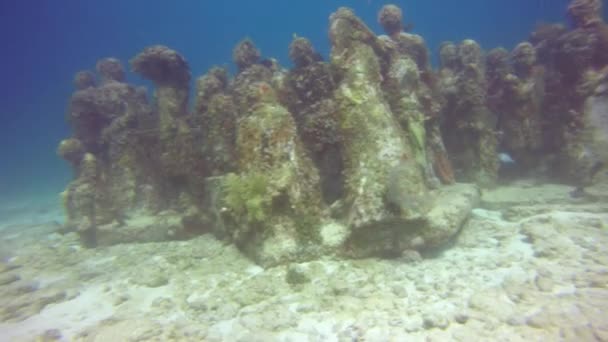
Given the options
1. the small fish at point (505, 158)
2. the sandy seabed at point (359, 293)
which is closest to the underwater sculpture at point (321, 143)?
the small fish at point (505, 158)

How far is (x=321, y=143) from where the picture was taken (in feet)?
23.7

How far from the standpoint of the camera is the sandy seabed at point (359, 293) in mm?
4125

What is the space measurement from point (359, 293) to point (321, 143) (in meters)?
3.26

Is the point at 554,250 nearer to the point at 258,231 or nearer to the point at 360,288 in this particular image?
the point at 360,288

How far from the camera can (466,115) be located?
9.29 metres

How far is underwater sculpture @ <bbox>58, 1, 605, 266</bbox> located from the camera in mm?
6023

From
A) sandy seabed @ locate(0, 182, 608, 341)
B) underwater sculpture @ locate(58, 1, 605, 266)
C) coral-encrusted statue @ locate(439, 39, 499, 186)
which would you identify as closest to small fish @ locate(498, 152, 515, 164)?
underwater sculpture @ locate(58, 1, 605, 266)

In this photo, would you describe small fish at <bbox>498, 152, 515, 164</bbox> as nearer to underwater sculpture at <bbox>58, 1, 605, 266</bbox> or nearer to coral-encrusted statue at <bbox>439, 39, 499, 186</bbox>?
underwater sculpture at <bbox>58, 1, 605, 266</bbox>

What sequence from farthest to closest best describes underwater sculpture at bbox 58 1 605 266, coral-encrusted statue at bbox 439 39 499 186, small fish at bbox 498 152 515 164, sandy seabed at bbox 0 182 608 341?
1. small fish at bbox 498 152 515 164
2. coral-encrusted statue at bbox 439 39 499 186
3. underwater sculpture at bbox 58 1 605 266
4. sandy seabed at bbox 0 182 608 341

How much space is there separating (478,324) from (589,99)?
25.8 feet

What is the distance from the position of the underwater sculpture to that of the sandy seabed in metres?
0.59

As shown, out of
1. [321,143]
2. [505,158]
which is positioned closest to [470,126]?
[505,158]

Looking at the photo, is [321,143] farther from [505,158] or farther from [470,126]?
[505,158]

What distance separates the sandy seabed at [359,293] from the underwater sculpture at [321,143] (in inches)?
23.0
